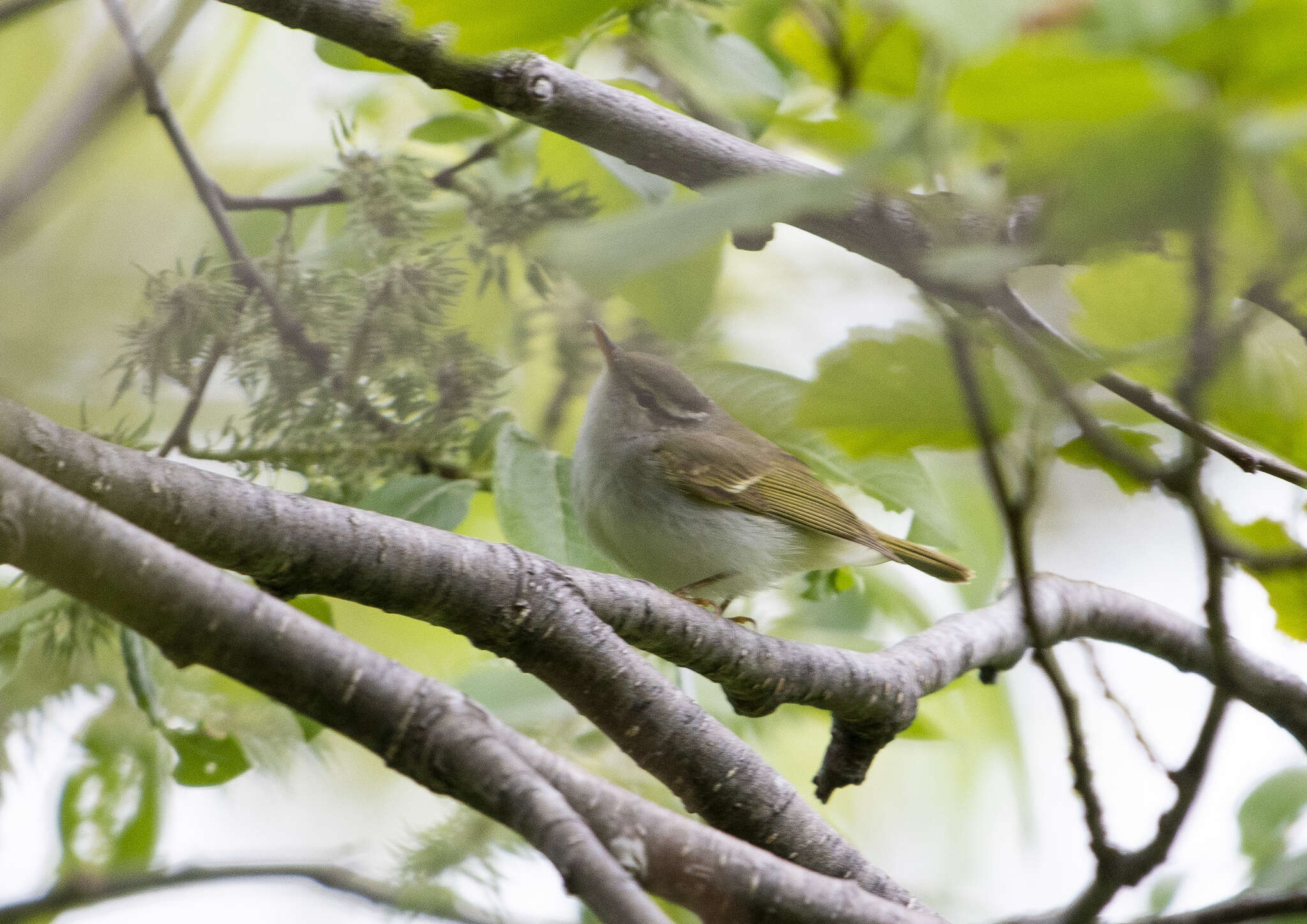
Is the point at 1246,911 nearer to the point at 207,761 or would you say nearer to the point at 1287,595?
the point at 1287,595

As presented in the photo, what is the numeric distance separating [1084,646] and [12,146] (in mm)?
2376

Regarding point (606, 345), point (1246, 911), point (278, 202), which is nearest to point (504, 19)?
point (1246, 911)

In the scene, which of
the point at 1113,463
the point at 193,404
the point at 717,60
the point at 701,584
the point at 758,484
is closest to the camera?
the point at 1113,463

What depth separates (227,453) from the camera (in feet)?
6.00

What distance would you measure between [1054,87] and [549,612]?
88 cm

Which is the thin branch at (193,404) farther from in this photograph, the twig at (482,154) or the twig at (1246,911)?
the twig at (1246,911)

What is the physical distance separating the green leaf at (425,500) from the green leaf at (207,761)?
515 mm

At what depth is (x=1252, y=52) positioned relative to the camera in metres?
0.47

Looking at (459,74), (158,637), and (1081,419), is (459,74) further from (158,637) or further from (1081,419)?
(1081,419)

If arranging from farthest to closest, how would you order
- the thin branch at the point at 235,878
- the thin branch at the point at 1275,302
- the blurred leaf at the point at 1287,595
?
the thin branch at the point at 235,878 → the blurred leaf at the point at 1287,595 → the thin branch at the point at 1275,302

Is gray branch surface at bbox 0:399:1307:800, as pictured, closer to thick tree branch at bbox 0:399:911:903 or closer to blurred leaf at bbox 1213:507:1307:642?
thick tree branch at bbox 0:399:911:903

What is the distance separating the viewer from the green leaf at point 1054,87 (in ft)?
1.46

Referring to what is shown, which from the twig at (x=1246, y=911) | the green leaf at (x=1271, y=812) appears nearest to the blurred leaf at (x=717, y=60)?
the twig at (x=1246, y=911)

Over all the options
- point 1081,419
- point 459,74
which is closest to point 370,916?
point 459,74
